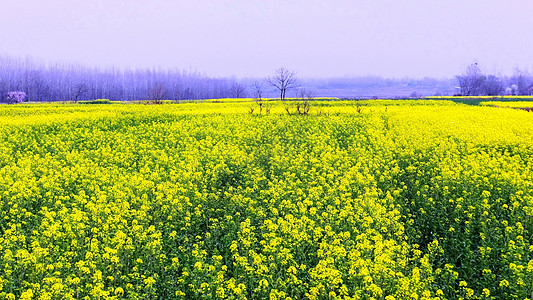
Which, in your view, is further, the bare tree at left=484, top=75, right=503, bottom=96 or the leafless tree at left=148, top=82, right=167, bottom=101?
the bare tree at left=484, top=75, right=503, bottom=96

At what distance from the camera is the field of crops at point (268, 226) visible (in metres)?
6.51

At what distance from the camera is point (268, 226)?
26.6 ft

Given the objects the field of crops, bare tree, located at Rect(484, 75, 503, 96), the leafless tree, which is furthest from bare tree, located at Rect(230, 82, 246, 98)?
the field of crops

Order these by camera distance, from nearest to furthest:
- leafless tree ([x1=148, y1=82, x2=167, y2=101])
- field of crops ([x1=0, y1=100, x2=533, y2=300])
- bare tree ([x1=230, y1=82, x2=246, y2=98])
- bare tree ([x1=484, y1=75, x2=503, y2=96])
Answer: field of crops ([x1=0, y1=100, x2=533, y2=300]) → leafless tree ([x1=148, y1=82, x2=167, y2=101]) → bare tree ([x1=484, y1=75, x2=503, y2=96]) → bare tree ([x1=230, y1=82, x2=246, y2=98])

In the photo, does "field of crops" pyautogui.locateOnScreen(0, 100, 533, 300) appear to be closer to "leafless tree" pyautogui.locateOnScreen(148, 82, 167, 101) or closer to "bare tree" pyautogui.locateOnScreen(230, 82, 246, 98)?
"leafless tree" pyautogui.locateOnScreen(148, 82, 167, 101)

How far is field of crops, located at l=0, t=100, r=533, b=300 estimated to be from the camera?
21.4 ft

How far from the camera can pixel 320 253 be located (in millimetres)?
7215

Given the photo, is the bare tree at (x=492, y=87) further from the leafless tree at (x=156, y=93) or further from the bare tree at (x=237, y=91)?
the leafless tree at (x=156, y=93)

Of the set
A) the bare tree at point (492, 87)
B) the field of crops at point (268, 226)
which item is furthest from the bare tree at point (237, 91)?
the field of crops at point (268, 226)

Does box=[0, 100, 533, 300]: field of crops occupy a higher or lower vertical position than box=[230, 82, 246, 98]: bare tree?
lower

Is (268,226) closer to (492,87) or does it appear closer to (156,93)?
(156,93)

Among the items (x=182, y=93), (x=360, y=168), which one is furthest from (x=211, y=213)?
(x=182, y=93)

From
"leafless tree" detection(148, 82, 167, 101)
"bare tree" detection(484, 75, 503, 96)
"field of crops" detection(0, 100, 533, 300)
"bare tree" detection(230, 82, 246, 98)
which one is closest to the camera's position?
"field of crops" detection(0, 100, 533, 300)

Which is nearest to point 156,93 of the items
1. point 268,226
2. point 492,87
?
point 268,226
